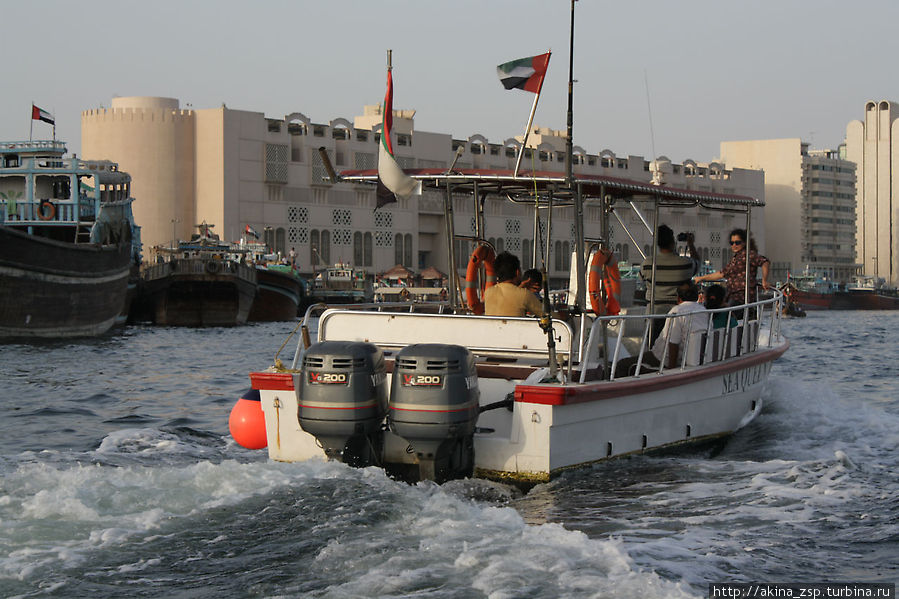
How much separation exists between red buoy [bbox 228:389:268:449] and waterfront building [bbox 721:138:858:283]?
123 m

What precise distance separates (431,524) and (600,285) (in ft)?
13.3

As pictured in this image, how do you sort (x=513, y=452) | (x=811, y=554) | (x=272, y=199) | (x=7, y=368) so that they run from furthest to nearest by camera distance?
1. (x=272, y=199)
2. (x=7, y=368)
3. (x=513, y=452)
4. (x=811, y=554)

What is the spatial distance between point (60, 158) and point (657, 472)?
3620 centimetres

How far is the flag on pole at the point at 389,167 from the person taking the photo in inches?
372

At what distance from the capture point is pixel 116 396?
16.9 m

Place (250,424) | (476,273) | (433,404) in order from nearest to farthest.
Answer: (433,404) < (250,424) < (476,273)

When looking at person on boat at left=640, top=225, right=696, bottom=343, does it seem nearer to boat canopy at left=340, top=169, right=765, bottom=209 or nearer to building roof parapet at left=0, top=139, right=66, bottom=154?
boat canopy at left=340, top=169, right=765, bottom=209

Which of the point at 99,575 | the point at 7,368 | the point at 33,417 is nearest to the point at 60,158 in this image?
the point at 7,368

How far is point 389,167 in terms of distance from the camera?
9453 mm

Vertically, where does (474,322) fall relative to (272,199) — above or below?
below

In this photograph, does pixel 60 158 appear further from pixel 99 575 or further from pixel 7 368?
pixel 99 575

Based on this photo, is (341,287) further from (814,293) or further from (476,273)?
(476,273)

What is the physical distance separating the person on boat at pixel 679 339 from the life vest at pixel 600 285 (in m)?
0.49

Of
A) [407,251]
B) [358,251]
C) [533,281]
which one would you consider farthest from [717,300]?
[407,251]
